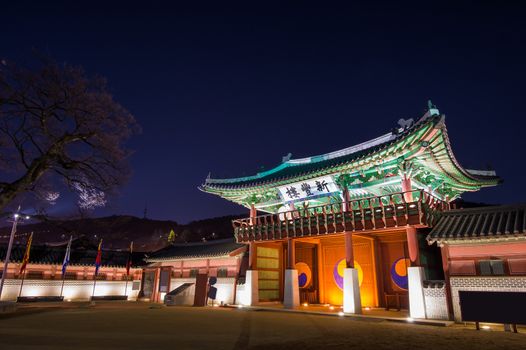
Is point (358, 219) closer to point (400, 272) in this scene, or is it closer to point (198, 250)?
point (400, 272)

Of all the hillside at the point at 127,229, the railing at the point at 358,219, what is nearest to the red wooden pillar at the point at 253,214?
the railing at the point at 358,219

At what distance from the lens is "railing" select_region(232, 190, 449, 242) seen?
1611 centimetres

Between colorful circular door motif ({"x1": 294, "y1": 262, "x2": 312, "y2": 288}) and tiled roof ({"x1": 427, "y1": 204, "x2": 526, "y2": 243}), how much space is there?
10090mm

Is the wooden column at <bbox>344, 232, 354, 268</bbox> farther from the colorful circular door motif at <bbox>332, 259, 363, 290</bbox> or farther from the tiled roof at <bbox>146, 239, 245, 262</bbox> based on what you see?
the tiled roof at <bbox>146, 239, 245, 262</bbox>

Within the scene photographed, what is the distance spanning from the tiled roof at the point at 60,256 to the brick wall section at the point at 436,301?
36714 mm

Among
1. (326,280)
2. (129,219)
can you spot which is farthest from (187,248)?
(129,219)

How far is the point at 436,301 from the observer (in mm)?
14719

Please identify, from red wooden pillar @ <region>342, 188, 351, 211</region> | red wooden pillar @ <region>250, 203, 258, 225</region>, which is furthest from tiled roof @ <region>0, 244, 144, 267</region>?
red wooden pillar @ <region>342, 188, 351, 211</region>

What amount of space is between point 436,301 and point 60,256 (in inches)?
1535

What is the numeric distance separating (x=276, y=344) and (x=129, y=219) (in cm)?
10726

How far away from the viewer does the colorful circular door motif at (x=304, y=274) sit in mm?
23641

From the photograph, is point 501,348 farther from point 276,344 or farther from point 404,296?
point 404,296

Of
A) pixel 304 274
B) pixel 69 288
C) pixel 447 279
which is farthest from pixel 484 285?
pixel 69 288

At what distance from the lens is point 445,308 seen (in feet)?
47.3
